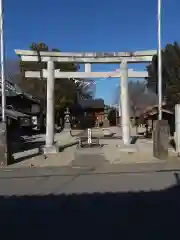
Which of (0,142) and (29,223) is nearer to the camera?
(29,223)

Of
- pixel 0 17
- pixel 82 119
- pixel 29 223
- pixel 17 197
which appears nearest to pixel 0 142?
pixel 0 17

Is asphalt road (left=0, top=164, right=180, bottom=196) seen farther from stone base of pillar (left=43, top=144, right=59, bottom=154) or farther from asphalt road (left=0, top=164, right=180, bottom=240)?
stone base of pillar (left=43, top=144, right=59, bottom=154)

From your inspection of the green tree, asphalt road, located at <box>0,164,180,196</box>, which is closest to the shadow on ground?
asphalt road, located at <box>0,164,180,196</box>

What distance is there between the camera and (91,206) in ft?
25.4

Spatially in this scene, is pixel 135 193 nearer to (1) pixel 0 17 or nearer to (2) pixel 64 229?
(2) pixel 64 229

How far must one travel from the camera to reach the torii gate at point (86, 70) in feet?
68.7

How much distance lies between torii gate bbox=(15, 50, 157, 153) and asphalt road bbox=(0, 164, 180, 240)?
795cm

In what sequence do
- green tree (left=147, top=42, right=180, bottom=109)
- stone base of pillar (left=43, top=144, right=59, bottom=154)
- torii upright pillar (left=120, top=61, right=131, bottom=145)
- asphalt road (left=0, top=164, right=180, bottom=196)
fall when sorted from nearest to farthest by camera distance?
asphalt road (left=0, top=164, right=180, bottom=196)
stone base of pillar (left=43, top=144, right=59, bottom=154)
torii upright pillar (left=120, top=61, right=131, bottom=145)
green tree (left=147, top=42, right=180, bottom=109)

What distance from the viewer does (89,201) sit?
832 centimetres

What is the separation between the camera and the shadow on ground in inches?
227

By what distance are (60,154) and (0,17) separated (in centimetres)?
744

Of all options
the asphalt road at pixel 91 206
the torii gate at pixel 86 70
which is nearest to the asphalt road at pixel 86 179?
the asphalt road at pixel 91 206

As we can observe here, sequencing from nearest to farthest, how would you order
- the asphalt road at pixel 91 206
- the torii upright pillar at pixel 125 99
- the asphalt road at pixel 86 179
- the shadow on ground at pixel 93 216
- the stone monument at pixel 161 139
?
the shadow on ground at pixel 93 216 → the asphalt road at pixel 91 206 → the asphalt road at pixel 86 179 → the stone monument at pixel 161 139 → the torii upright pillar at pixel 125 99

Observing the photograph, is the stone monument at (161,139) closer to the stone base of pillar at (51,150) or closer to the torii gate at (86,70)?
the torii gate at (86,70)
